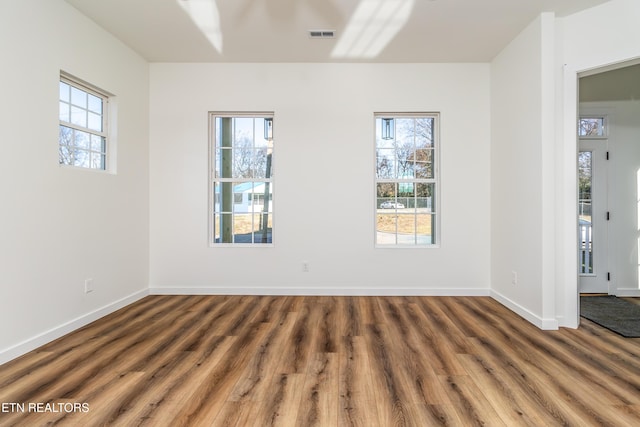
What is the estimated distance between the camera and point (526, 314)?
127 inches

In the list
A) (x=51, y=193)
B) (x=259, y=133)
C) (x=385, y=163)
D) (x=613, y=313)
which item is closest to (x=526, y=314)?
(x=613, y=313)

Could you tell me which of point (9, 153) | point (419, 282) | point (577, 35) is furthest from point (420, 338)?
point (9, 153)

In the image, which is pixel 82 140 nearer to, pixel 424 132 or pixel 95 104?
pixel 95 104

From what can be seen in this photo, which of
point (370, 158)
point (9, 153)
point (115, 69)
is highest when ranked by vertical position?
point (115, 69)

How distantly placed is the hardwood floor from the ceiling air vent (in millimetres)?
2991

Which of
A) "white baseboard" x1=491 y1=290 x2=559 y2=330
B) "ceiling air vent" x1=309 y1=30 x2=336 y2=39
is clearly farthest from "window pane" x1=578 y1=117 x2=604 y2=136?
"ceiling air vent" x1=309 y1=30 x2=336 y2=39

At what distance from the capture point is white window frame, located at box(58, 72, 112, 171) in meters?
2.90

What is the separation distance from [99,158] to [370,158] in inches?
122

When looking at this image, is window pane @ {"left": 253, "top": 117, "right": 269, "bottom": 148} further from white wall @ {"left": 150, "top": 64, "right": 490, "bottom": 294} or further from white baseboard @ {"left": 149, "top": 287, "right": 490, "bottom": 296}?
white baseboard @ {"left": 149, "top": 287, "right": 490, "bottom": 296}

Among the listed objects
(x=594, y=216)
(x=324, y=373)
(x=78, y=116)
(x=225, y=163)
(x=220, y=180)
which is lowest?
(x=324, y=373)

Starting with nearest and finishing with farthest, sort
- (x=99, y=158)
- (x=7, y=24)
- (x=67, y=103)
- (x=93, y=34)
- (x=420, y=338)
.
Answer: (x=7, y=24), (x=420, y=338), (x=67, y=103), (x=93, y=34), (x=99, y=158)

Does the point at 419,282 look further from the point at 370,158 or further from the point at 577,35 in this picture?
the point at 577,35

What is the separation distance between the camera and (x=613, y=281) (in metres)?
4.17

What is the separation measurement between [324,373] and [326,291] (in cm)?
196
